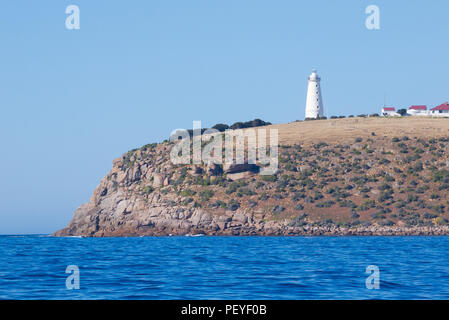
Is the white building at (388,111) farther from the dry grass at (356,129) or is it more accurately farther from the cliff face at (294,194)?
the cliff face at (294,194)

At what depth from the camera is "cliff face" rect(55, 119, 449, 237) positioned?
99.6 meters

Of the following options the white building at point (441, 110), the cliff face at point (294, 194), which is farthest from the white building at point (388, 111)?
the cliff face at point (294, 194)

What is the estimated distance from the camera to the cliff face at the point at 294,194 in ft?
327

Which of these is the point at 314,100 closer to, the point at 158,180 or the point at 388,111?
the point at 388,111

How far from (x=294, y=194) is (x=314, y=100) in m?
43.7

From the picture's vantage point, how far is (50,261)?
4144cm

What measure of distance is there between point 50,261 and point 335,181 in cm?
7674

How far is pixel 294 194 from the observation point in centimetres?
10888

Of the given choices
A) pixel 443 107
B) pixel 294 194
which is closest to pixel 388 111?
pixel 443 107

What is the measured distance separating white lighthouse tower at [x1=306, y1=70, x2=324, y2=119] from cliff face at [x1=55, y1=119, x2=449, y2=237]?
2049 cm

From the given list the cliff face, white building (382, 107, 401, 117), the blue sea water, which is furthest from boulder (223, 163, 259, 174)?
the blue sea water

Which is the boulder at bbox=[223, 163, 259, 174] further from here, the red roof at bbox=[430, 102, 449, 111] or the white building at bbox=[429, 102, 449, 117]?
the red roof at bbox=[430, 102, 449, 111]

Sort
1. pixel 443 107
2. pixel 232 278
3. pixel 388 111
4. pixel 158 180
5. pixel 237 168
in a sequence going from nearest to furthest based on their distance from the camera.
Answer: pixel 232 278, pixel 237 168, pixel 158 180, pixel 443 107, pixel 388 111

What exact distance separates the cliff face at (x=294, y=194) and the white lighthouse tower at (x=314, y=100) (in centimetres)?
2049
